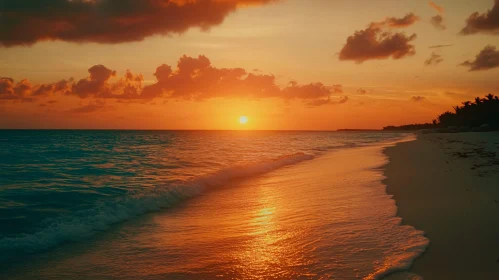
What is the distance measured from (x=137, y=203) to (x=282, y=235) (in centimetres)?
656

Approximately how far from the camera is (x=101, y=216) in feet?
34.4

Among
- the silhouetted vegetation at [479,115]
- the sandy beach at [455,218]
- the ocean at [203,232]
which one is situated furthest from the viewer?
the silhouetted vegetation at [479,115]

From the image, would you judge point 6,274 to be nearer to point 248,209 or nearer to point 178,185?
point 248,209

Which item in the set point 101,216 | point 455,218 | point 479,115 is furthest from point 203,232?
point 479,115

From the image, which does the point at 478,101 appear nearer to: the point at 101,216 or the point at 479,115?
the point at 479,115

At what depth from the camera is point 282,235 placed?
795cm

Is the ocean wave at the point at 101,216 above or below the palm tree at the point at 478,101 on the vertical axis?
below

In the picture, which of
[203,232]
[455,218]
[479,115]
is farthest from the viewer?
[479,115]

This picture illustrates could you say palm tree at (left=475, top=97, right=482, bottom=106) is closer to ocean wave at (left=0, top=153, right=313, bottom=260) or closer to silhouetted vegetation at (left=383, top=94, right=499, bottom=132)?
silhouetted vegetation at (left=383, top=94, right=499, bottom=132)

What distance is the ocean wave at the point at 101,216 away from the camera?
8172 millimetres

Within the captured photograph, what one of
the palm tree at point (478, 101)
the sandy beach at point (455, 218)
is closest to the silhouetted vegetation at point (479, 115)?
the palm tree at point (478, 101)

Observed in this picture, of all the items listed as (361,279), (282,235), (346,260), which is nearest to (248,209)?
(282,235)

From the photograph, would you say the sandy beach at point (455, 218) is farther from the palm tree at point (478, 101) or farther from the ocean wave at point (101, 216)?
the palm tree at point (478, 101)

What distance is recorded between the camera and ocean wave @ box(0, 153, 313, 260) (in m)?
8.17
